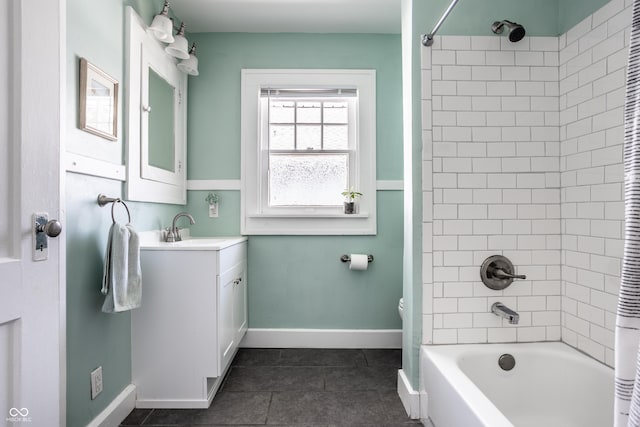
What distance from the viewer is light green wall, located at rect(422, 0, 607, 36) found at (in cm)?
170

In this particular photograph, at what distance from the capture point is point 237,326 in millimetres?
2162

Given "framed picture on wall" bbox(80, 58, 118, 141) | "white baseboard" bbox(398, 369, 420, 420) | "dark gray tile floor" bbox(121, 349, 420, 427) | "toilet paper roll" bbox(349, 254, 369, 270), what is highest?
"framed picture on wall" bbox(80, 58, 118, 141)

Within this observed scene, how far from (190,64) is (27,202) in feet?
5.80

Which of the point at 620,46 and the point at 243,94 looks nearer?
the point at 620,46

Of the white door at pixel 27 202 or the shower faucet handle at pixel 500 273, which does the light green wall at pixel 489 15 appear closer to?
the shower faucet handle at pixel 500 273

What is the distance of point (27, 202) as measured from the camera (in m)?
0.83

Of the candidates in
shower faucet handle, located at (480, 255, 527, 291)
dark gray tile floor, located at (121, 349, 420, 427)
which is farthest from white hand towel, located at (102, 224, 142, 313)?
shower faucet handle, located at (480, 255, 527, 291)

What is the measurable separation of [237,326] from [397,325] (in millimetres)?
1213

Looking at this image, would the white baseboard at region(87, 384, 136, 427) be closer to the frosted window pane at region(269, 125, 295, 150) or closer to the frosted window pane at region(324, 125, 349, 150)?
the frosted window pane at region(269, 125, 295, 150)

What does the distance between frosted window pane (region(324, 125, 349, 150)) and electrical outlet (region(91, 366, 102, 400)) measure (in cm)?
196

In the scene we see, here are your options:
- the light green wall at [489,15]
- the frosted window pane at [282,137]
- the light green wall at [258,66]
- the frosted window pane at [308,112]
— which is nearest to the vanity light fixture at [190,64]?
the light green wall at [258,66]

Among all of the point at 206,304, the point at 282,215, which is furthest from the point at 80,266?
the point at 282,215

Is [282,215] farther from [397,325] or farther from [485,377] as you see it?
[485,377]

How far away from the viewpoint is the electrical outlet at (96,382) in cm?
144
